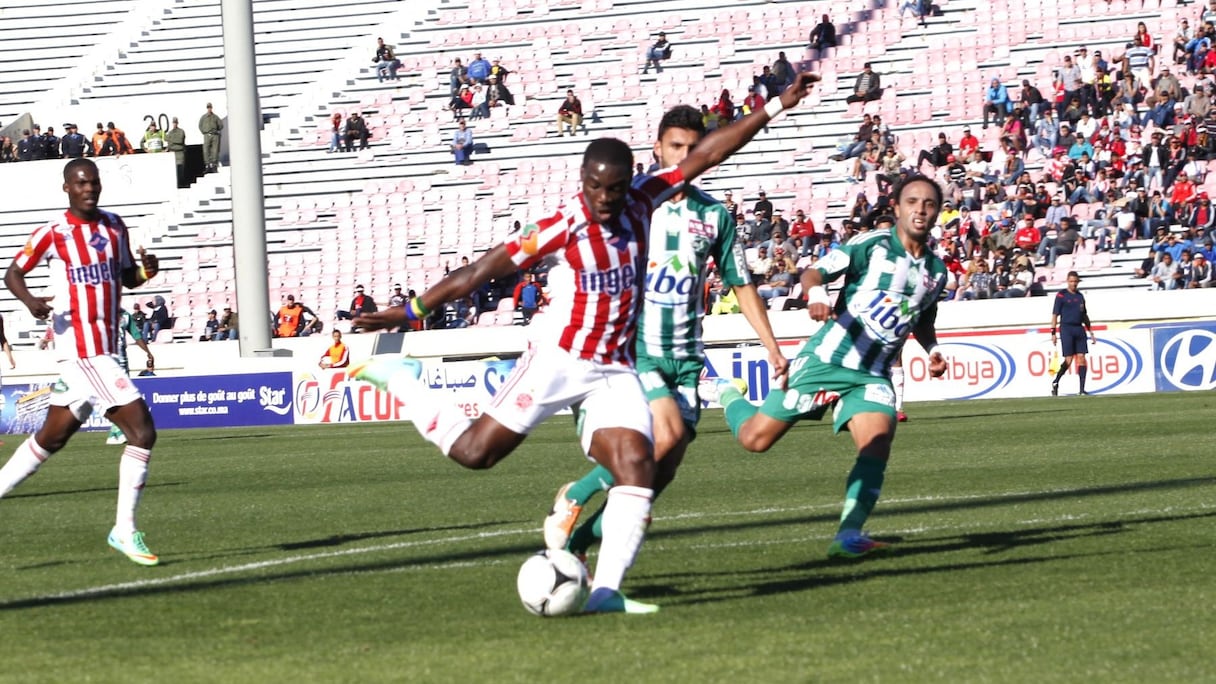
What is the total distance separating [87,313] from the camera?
10.3 metres

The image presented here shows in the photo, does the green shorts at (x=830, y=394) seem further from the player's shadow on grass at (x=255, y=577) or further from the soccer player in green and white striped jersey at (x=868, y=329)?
the player's shadow on grass at (x=255, y=577)

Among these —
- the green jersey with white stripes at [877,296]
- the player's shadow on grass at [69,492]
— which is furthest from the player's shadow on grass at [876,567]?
the player's shadow on grass at [69,492]

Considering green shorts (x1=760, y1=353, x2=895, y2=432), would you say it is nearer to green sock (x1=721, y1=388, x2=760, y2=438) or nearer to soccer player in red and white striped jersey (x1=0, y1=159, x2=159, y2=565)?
green sock (x1=721, y1=388, x2=760, y2=438)

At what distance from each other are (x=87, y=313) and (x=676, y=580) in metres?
3.94

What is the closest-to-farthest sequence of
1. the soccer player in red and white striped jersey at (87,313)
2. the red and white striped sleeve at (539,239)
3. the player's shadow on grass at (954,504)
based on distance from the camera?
the red and white striped sleeve at (539,239), the soccer player in red and white striped jersey at (87,313), the player's shadow on grass at (954,504)

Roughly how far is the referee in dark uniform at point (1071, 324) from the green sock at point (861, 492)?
67.9ft

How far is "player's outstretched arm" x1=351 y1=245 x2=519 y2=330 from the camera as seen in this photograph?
7.15 m

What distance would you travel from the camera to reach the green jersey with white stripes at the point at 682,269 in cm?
895

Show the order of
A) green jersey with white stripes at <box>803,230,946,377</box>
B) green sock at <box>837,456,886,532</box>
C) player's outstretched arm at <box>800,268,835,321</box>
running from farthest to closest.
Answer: green jersey with white stripes at <box>803,230,946,377</box>
green sock at <box>837,456,886,532</box>
player's outstretched arm at <box>800,268,835,321</box>

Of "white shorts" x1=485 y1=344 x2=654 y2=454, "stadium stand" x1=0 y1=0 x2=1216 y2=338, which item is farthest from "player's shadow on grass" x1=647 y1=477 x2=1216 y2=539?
"stadium stand" x1=0 y1=0 x2=1216 y2=338

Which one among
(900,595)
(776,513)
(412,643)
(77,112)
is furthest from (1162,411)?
(77,112)

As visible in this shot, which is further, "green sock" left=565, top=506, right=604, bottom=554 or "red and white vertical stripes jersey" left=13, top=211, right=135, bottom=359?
"red and white vertical stripes jersey" left=13, top=211, right=135, bottom=359

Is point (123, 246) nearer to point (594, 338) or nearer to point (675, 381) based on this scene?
point (675, 381)

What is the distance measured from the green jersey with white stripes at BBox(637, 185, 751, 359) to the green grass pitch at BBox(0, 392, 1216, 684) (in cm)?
113
